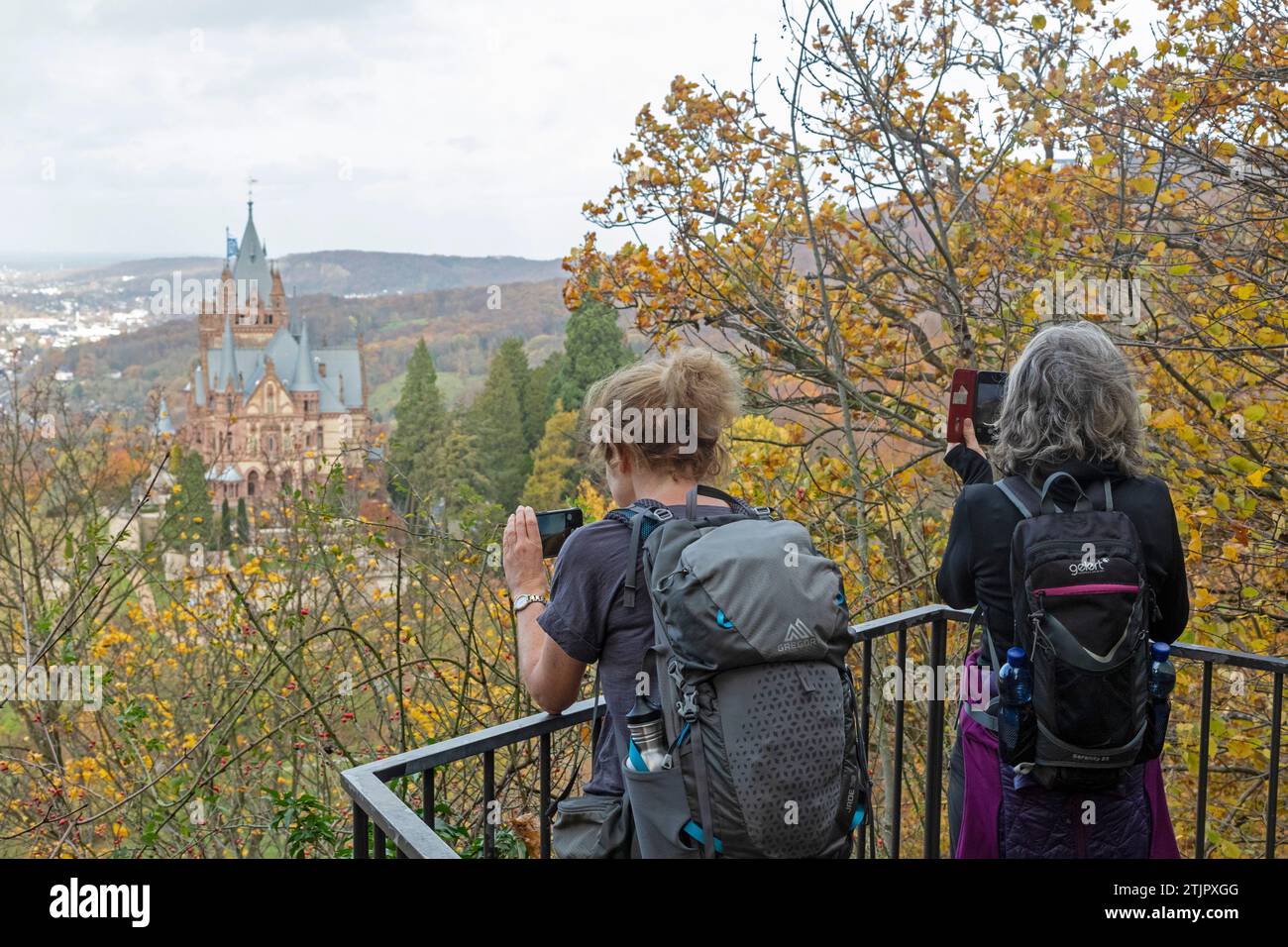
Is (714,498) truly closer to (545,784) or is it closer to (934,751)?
(545,784)

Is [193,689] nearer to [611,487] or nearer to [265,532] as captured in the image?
[265,532]

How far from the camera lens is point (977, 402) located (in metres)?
2.88

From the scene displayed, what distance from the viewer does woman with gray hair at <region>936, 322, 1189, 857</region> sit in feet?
7.91

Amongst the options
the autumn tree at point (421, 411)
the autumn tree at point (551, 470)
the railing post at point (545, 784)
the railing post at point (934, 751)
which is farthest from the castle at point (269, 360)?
the railing post at point (545, 784)

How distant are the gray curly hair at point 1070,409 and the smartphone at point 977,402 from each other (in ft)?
1.08

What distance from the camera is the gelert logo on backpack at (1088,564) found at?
2307 mm

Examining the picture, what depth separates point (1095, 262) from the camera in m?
5.39

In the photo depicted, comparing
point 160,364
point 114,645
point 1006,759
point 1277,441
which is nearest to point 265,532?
point 114,645

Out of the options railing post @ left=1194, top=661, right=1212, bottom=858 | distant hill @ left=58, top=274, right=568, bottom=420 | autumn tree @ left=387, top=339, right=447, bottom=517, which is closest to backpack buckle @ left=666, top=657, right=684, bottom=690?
railing post @ left=1194, top=661, right=1212, bottom=858

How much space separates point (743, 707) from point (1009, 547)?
0.80 meters
